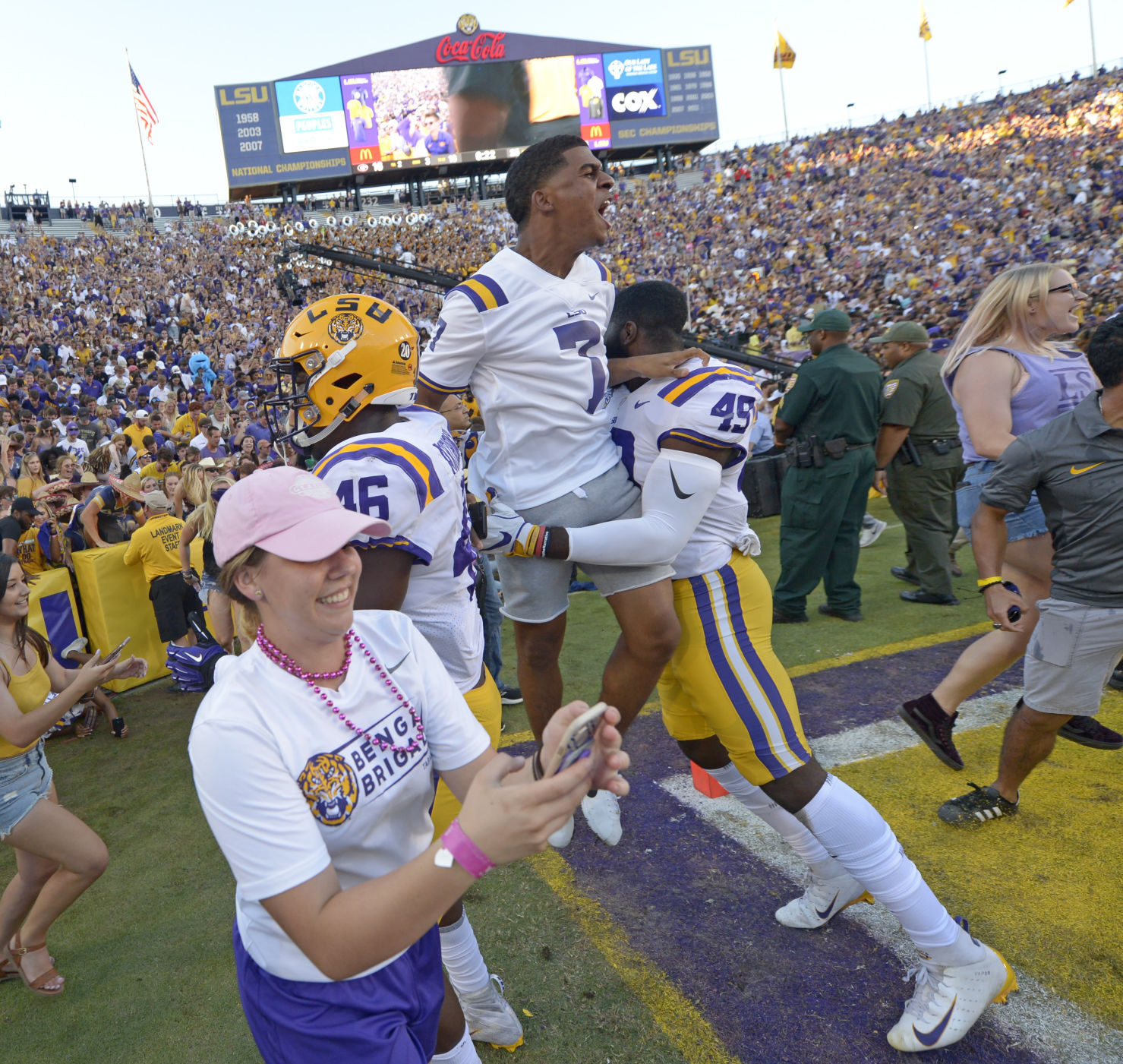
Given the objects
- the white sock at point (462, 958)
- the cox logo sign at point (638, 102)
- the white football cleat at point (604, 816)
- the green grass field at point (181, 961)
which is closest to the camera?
the white sock at point (462, 958)

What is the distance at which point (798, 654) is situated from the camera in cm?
536

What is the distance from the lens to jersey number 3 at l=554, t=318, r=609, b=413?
2.59m

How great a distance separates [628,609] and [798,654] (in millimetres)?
3142

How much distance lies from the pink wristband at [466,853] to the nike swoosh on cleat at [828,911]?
1.93 m

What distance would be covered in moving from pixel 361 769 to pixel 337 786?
0.05 meters

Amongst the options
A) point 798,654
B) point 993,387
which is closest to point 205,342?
point 798,654

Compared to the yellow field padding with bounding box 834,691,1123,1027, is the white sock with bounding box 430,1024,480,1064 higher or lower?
higher

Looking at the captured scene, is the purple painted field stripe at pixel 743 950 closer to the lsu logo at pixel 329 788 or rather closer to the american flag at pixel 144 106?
the lsu logo at pixel 329 788

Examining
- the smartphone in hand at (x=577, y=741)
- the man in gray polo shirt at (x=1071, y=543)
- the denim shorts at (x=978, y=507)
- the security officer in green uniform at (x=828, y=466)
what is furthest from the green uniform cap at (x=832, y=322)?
the smartphone in hand at (x=577, y=741)

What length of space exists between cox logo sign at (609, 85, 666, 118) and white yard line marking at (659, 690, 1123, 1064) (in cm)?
4106

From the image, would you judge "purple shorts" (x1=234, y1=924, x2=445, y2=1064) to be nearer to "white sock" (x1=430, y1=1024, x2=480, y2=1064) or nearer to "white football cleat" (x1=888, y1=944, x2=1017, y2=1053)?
"white sock" (x1=430, y1=1024, x2=480, y2=1064)

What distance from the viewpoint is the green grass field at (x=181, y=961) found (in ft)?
7.94

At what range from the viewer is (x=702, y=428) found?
243cm

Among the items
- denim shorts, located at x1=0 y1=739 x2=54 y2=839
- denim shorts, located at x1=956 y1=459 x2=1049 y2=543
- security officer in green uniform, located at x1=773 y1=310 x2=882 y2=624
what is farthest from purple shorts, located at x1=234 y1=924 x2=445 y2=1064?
security officer in green uniform, located at x1=773 y1=310 x2=882 y2=624
